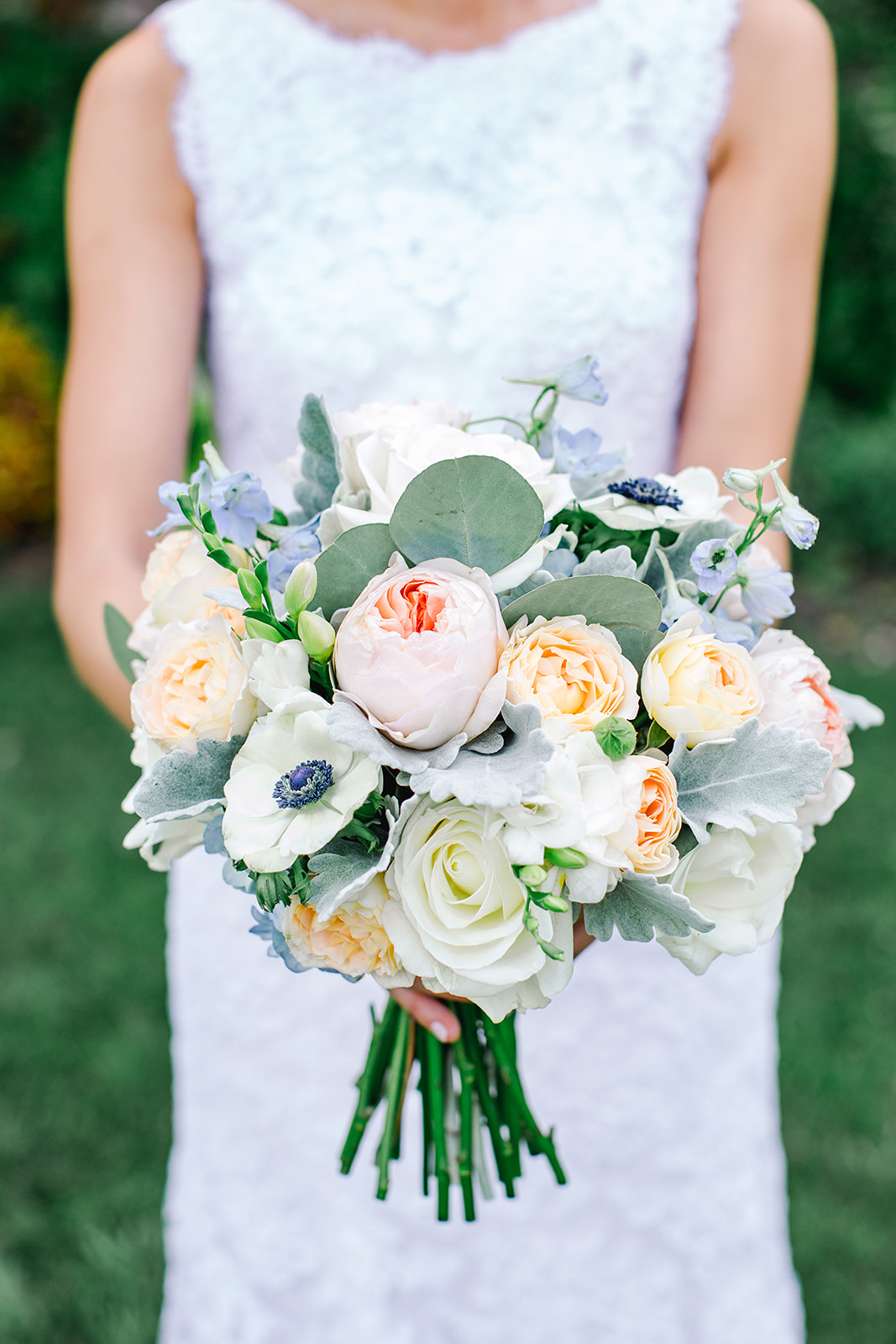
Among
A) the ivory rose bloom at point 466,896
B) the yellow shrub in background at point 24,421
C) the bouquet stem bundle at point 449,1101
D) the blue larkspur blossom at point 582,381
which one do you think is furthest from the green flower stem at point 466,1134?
the yellow shrub in background at point 24,421

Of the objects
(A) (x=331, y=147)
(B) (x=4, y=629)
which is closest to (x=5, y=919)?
(B) (x=4, y=629)

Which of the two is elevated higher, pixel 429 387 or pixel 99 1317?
pixel 429 387

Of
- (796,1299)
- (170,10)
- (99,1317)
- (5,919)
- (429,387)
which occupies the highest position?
(170,10)

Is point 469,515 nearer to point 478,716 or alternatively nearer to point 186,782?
point 478,716

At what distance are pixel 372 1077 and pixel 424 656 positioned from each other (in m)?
0.82

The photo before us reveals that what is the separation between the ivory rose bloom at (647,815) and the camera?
3.04 feet

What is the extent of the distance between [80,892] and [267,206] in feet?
10.0

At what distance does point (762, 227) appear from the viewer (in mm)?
1667

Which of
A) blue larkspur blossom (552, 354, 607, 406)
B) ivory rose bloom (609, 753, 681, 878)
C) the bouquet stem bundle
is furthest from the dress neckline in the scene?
the bouquet stem bundle

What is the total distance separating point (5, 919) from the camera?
4.05 m

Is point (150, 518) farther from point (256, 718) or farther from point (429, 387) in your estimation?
point (256, 718)

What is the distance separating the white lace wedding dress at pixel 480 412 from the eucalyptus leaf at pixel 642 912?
875 millimetres

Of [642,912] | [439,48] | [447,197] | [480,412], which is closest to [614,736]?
[642,912]

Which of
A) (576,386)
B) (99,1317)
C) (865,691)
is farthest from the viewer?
(865,691)
